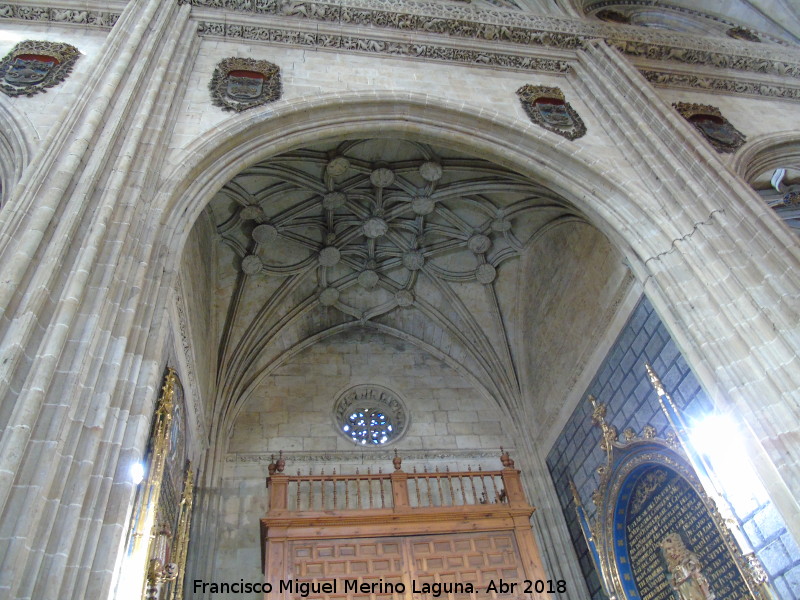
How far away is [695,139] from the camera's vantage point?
7.66m

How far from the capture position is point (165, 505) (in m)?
6.64

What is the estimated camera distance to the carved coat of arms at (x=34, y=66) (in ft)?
22.2

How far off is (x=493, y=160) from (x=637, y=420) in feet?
12.7

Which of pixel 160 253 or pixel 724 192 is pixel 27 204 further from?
pixel 724 192

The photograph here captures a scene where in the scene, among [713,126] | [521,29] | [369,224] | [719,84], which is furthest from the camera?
[369,224]

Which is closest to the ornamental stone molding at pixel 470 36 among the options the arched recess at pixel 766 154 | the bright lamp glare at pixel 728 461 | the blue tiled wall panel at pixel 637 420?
the arched recess at pixel 766 154

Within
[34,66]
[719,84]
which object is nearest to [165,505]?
[34,66]

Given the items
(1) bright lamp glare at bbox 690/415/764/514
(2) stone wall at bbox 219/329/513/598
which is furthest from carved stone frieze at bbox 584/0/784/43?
(1) bright lamp glare at bbox 690/415/764/514

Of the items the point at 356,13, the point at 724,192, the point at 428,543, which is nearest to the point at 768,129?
the point at 724,192

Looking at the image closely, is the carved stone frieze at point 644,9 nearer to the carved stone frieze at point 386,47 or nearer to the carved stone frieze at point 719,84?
the carved stone frieze at point 719,84

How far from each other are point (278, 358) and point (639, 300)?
6.48 m

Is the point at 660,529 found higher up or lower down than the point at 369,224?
lower down

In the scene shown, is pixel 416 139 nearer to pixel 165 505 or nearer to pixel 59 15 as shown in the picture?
pixel 59 15

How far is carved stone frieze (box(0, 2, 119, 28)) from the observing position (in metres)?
7.94
